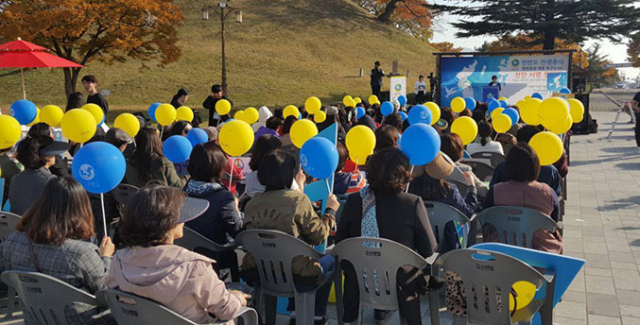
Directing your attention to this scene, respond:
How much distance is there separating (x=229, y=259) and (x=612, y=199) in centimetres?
659

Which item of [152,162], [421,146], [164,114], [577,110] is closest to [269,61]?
[164,114]

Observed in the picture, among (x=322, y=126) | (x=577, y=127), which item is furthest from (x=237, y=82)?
(x=322, y=126)

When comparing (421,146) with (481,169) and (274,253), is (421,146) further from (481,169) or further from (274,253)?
(481,169)

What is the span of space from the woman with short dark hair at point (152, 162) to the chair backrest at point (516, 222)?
115 inches

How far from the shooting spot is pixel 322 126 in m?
8.34

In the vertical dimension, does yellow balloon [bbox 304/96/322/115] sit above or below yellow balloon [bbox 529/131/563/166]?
above

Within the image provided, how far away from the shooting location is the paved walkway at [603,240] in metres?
4.35

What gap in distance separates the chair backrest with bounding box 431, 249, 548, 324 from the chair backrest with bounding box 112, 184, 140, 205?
314 cm

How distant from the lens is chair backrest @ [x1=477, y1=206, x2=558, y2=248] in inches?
155

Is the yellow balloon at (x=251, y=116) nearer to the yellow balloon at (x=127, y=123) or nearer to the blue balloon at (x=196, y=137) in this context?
the yellow balloon at (x=127, y=123)

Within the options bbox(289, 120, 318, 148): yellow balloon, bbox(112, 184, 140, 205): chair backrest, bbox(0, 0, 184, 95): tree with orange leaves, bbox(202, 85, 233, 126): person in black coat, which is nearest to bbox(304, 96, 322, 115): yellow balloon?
bbox(202, 85, 233, 126): person in black coat

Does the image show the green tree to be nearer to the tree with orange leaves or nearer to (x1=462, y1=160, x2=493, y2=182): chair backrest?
the tree with orange leaves

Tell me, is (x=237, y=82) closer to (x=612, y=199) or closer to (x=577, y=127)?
(x=577, y=127)

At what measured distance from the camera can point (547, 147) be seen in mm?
A: 4801
